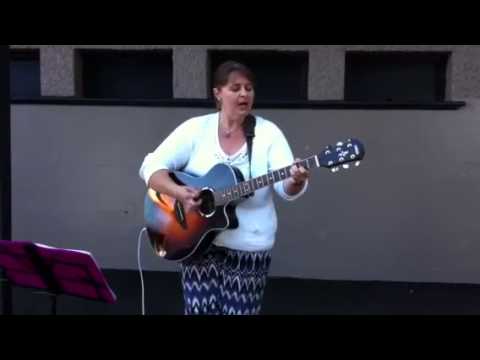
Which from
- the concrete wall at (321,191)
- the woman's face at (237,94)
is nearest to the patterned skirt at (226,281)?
the woman's face at (237,94)

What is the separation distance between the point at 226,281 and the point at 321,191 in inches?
99.5

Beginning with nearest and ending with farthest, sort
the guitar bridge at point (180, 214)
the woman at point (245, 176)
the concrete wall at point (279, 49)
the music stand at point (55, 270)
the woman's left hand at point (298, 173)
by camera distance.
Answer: the music stand at point (55, 270) → the woman's left hand at point (298, 173) → the woman at point (245, 176) → the guitar bridge at point (180, 214) → the concrete wall at point (279, 49)

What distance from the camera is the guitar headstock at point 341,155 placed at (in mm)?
3160

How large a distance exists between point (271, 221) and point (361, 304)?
95.6 inches

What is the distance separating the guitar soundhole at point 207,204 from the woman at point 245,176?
0.04 metres

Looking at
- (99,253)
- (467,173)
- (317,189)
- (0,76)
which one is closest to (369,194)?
(317,189)

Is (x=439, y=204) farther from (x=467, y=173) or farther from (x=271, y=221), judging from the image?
(x=271, y=221)

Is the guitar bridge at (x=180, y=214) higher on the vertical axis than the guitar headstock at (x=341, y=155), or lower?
lower

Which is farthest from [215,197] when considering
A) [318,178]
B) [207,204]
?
[318,178]

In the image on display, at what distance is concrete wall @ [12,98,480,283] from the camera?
18.0 ft

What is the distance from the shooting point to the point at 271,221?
323cm

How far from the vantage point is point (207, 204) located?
10.8ft

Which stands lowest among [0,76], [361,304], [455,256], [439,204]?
[361,304]

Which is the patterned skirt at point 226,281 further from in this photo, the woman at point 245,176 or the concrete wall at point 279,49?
the concrete wall at point 279,49
